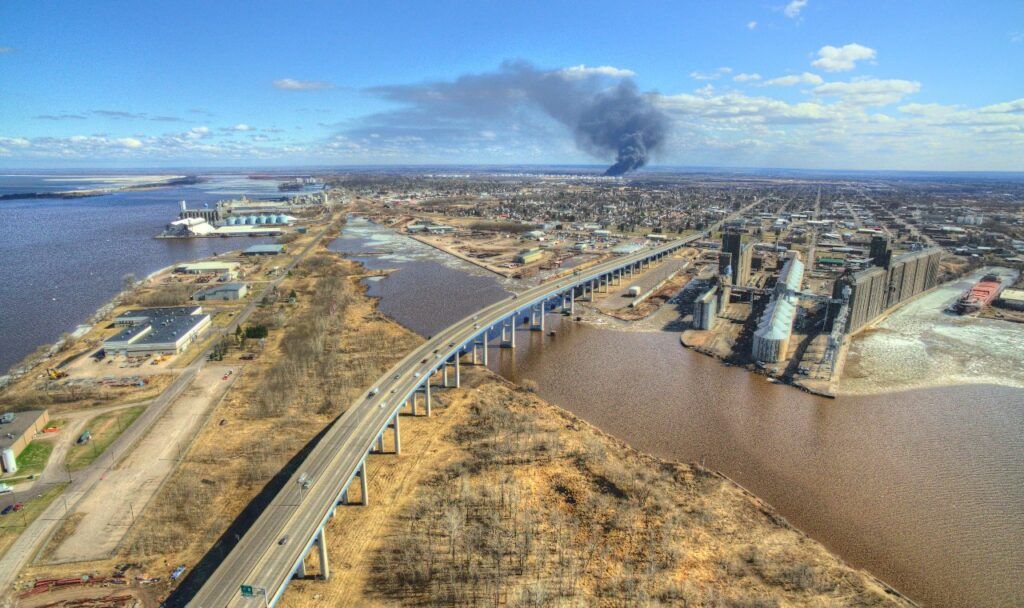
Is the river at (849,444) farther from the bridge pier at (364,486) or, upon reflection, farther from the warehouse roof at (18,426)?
the warehouse roof at (18,426)

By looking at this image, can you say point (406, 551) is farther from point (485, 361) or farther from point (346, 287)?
point (346, 287)

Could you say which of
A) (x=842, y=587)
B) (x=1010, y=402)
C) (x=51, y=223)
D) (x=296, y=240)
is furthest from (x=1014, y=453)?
(x=51, y=223)

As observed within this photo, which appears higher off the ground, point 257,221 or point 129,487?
point 257,221

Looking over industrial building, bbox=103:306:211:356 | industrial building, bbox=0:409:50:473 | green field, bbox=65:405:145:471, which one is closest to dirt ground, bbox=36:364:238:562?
green field, bbox=65:405:145:471

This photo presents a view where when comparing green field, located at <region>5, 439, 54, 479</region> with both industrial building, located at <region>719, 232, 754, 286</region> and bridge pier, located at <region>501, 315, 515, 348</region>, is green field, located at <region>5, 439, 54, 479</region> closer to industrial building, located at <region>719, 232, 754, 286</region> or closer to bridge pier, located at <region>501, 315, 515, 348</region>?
bridge pier, located at <region>501, 315, 515, 348</region>

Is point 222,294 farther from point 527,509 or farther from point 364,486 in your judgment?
point 527,509

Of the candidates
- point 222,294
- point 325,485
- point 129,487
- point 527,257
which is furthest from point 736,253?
point 129,487
